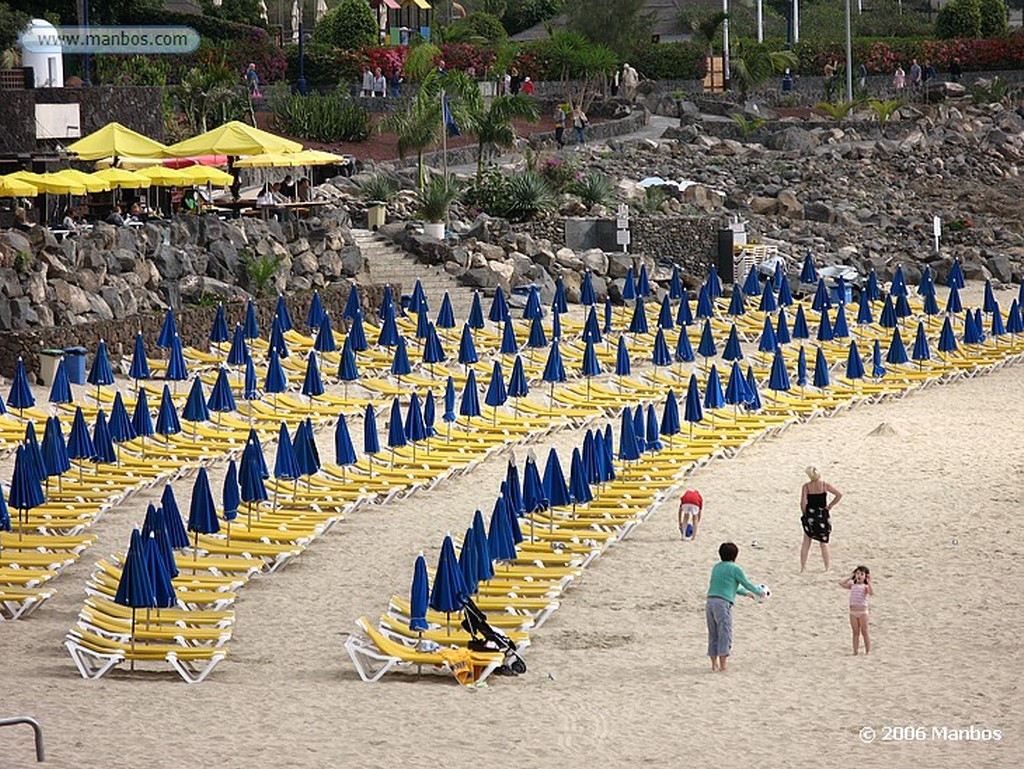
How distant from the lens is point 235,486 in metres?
17.1

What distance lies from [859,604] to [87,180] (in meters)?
18.7

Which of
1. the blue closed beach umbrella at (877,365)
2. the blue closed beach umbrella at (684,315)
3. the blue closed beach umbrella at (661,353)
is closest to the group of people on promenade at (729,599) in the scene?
the blue closed beach umbrella at (661,353)

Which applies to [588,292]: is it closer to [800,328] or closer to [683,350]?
[800,328]

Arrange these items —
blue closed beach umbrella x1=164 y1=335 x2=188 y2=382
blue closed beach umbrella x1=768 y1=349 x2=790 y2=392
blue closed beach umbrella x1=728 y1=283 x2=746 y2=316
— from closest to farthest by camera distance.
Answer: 1. blue closed beach umbrella x1=164 y1=335 x2=188 y2=382
2. blue closed beach umbrella x1=768 y1=349 x2=790 y2=392
3. blue closed beach umbrella x1=728 y1=283 x2=746 y2=316

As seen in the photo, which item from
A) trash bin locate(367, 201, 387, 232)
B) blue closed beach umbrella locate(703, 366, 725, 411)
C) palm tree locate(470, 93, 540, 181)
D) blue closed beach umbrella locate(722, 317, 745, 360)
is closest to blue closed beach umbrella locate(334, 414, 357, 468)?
blue closed beach umbrella locate(703, 366, 725, 411)

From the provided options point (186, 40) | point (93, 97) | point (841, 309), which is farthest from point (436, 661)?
point (186, 40)

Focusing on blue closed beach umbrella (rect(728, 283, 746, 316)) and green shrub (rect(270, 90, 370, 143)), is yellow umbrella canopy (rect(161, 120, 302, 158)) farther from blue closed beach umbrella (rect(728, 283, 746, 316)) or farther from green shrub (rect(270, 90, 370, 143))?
green shrub (rect(270, 90, 370, 143))

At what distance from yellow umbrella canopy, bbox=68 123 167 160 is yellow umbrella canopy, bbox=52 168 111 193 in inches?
53.7

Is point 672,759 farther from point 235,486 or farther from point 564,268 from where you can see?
point 564,268

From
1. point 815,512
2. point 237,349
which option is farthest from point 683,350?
point 815,512

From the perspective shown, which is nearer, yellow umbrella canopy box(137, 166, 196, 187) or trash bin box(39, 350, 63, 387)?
trash bin box(39, 350, 63, 387)

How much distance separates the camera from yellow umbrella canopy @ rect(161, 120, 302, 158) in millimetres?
31469

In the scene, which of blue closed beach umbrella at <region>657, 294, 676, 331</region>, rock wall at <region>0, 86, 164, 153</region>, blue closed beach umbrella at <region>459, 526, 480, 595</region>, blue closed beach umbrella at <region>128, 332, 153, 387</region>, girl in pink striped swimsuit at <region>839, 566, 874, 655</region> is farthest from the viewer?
rock wall at <region>0, 86, 164, 153</region>

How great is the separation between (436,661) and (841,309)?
51.6 feet
